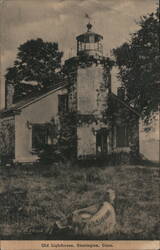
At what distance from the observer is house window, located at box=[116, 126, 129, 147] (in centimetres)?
424

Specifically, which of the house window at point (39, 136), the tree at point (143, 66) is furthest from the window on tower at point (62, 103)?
the tree at point (143, 66)

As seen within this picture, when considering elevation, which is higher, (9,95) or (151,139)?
(9,95)

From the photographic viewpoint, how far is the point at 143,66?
419 cm

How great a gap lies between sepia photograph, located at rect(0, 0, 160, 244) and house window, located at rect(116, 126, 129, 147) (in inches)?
0.7

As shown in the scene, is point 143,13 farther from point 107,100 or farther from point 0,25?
point 0,25

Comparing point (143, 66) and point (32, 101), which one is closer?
point (143, 66)

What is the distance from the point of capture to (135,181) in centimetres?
404

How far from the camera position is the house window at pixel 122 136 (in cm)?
424

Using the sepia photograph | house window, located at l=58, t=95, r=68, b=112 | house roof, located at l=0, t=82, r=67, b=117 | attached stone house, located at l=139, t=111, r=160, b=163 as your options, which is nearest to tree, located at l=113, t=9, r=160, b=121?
the sepia photograph

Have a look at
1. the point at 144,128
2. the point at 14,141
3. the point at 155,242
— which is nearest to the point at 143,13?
the point at 144,128

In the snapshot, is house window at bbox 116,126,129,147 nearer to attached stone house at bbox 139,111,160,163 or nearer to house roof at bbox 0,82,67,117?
attached stone house at bbox 139,111,160,163

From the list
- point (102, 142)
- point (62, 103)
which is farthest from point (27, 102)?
point (102, 142)

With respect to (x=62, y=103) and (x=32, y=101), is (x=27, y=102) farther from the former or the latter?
(x=62, y=103)

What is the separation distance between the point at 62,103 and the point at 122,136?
1.17 metres
